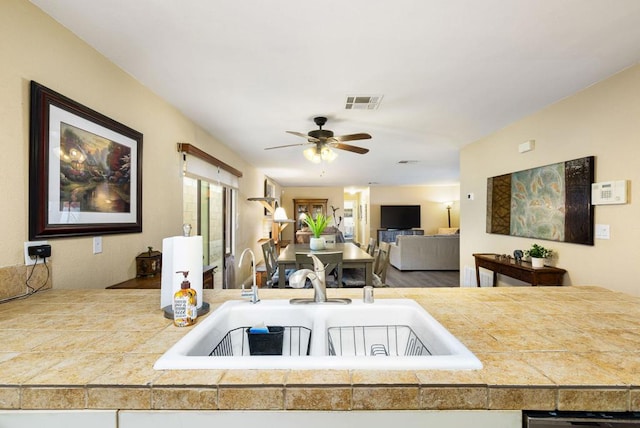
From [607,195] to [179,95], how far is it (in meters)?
3.58

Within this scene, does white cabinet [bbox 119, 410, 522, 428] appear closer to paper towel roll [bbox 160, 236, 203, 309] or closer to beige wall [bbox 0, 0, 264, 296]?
paper towel roll [bbox 160, 236, 203, 309]

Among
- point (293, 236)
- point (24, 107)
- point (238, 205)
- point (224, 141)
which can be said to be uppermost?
point (224, 141)

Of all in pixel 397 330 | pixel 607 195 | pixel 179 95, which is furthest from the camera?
pixel 179 95

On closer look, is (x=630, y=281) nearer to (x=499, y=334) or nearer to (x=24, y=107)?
(x=499, y=334)

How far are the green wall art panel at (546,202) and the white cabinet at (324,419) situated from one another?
2.63m

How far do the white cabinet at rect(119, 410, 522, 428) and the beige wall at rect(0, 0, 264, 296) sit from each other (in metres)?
1.28

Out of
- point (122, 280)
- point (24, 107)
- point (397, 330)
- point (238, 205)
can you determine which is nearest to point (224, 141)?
point (238, 205)

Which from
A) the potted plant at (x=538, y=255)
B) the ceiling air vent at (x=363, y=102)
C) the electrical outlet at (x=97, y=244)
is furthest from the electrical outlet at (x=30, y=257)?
the potted plant at (x=538, y=255)

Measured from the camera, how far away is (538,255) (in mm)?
2943

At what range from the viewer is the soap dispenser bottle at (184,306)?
3.40 ft

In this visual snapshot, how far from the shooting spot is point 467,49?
6.38 feet

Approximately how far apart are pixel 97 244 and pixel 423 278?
5.42 meters

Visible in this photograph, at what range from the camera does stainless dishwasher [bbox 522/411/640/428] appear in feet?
2.23

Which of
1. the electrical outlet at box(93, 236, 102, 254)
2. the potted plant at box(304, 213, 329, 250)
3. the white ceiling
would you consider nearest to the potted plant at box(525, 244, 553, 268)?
the white ceiling
